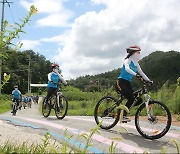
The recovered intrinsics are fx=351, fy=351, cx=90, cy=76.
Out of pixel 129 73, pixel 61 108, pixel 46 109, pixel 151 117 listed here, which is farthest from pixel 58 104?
pixel 151 117

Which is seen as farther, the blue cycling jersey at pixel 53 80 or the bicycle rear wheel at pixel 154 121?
the blue cycling jersey at pixel 53 80

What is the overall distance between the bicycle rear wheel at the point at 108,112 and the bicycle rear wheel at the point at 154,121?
32.9 inches

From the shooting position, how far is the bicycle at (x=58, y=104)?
38.5 ft

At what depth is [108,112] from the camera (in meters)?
8.17

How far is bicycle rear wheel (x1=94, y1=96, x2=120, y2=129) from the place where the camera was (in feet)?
26.5

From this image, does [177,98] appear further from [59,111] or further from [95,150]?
[95,150]

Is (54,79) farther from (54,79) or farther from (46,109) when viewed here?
(46,109)

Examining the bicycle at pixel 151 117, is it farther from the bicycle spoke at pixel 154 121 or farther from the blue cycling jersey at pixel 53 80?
the blue cycling jersey at pixel 53 80

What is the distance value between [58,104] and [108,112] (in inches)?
159

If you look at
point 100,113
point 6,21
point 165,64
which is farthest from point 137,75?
point 165,64

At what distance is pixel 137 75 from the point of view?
745 cm

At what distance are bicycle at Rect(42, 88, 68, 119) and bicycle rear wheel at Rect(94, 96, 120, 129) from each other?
3302 millimetres

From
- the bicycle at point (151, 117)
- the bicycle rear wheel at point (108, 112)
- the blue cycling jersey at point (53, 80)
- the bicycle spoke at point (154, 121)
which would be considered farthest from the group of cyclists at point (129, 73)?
the blue cycling jersey at point (53, 80)

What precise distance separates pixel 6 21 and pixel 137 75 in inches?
174
